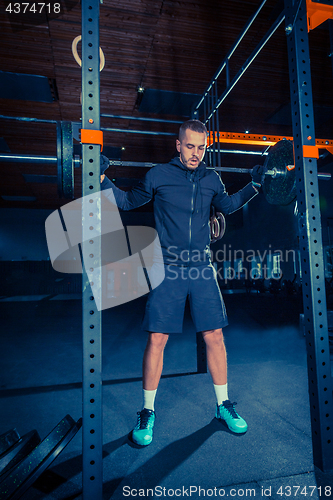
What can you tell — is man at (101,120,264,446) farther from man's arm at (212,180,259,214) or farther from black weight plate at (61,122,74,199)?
black weight plate at (61,122,74,199)

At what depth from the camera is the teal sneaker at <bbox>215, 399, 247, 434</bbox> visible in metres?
1.39

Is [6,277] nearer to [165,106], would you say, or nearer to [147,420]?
[165,106]

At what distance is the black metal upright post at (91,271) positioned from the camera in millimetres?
888

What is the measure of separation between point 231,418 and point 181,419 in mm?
292

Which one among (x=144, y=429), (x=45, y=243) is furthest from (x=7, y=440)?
(x=45, y=243)

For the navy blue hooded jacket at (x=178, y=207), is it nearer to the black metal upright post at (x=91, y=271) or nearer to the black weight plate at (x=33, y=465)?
the black metal upright post at (x=91, y=271)

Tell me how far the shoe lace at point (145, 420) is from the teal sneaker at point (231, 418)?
370 mm

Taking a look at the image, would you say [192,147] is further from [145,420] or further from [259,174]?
[145,420]

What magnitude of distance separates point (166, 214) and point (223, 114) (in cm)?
466

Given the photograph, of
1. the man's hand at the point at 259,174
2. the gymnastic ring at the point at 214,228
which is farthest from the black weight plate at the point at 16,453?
the man's hand at the point at 259,174

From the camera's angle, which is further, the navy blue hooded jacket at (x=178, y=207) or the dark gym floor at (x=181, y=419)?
the navy blue hooded jacket at (x=178, y=207)

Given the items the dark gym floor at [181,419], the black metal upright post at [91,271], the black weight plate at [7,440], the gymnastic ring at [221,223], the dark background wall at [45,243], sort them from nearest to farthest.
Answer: the black metal upright post at [91,271] → the dark gym floor at [181,419] → the black weight plate at [7,440] → the gymnastic ring at [221,223] → the dark background wall at [45,243]

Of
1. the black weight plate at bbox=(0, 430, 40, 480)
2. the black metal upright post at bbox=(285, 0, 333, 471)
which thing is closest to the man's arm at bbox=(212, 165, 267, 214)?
the black metal upright post at bbox=(285, 0, 333, 471)

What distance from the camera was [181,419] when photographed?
5.11ft
